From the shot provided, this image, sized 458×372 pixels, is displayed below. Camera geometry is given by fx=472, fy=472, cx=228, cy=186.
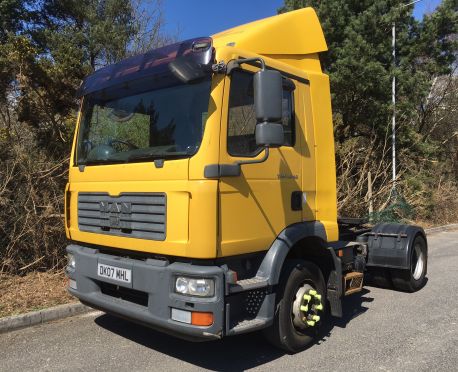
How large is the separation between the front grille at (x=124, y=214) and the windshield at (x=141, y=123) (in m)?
0.34

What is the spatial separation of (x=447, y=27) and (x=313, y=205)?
→ 42.4 feet

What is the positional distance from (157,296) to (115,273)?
0.57m

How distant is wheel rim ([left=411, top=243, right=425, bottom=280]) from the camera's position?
6.87 m

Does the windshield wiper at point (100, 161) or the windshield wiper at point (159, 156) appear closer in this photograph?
the windshield wiper at point (159, 156)

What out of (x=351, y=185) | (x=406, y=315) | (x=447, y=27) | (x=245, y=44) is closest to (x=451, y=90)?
(x=447, y=27)

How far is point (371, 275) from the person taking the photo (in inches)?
277

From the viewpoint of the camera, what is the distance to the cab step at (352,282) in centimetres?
531

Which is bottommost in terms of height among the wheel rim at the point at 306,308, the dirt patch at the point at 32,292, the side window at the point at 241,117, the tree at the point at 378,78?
the dirt patch at the point at 32,292

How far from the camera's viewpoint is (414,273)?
6914mm

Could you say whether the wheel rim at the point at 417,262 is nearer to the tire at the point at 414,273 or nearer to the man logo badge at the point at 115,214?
the tire at the point at 414,273

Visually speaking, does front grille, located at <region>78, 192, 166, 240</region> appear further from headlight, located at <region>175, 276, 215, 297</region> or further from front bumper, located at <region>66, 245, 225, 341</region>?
headlight, located at <region>175, 276, 215, 297</region>

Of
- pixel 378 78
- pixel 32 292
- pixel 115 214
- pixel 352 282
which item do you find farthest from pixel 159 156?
pixel 378 78

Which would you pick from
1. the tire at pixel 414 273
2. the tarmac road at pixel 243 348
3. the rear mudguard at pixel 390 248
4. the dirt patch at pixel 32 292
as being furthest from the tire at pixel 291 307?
the dirt patch at pixel 32 292

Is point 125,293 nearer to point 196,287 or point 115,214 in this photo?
point 115,214
